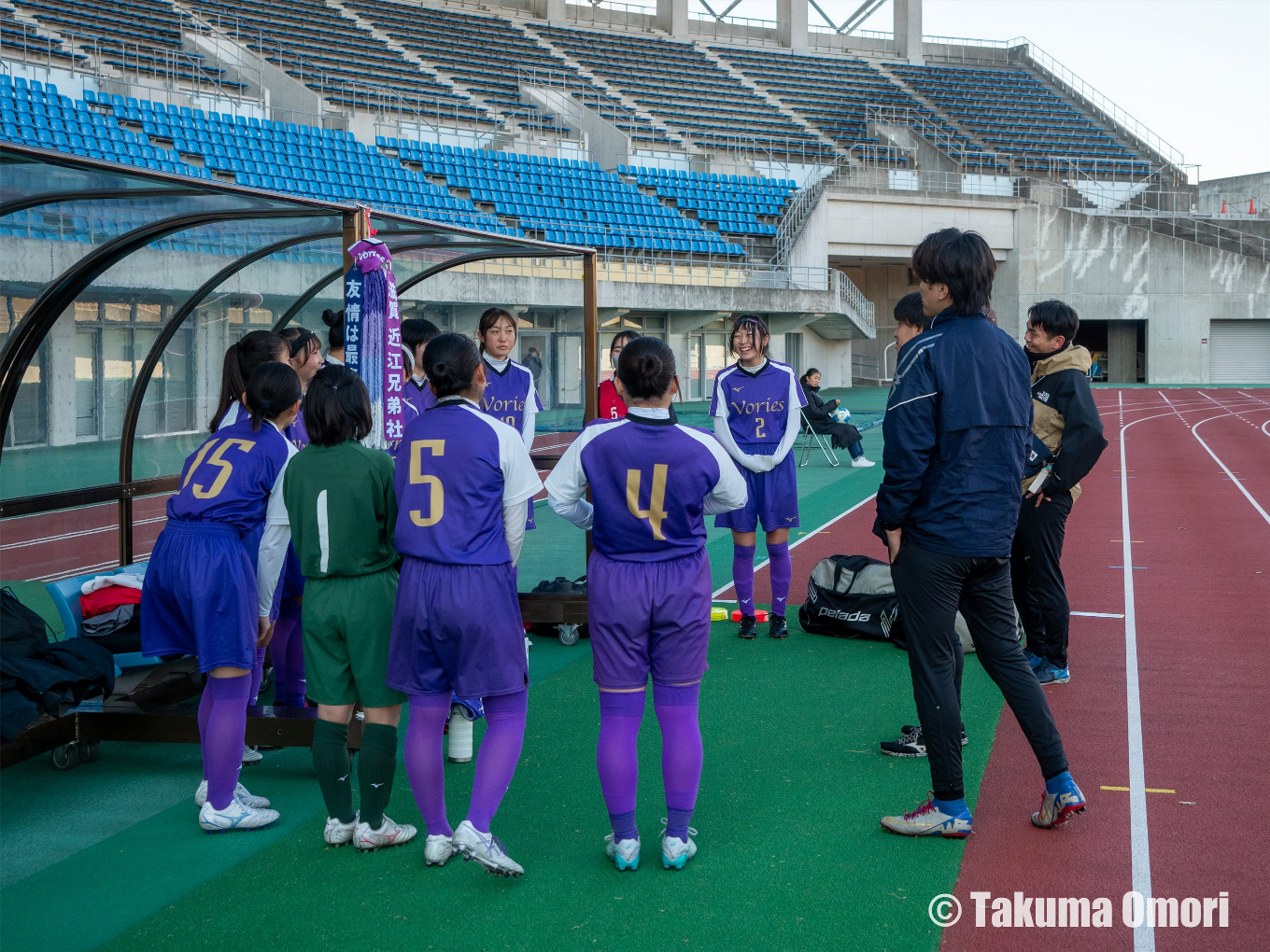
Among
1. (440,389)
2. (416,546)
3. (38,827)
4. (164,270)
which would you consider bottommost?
(38,827)

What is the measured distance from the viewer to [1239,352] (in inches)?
1624

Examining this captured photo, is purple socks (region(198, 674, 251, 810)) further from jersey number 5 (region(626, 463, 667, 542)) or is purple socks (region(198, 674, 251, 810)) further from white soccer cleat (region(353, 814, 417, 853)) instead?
jersey number 5 (region(626, 463, 667, 542))

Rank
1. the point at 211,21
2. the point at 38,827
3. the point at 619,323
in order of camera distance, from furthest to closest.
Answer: the point at 211,21
the point at 619,323
the point at 38,827

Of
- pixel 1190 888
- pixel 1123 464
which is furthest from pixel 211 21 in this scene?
pixel 1190 888

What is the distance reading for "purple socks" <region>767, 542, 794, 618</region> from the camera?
256 inches

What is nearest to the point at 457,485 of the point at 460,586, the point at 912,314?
the point at 460,586

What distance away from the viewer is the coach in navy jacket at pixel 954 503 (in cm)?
357

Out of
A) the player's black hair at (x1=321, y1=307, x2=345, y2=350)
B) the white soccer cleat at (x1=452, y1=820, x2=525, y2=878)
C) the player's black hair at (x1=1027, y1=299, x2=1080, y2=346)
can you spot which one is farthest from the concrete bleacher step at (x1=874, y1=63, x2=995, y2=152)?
the white soccer cleat at (x1=452, y1=820, x2=525, y2=878)

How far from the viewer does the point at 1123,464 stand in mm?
16562

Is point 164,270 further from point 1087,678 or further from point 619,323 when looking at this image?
point 619,323

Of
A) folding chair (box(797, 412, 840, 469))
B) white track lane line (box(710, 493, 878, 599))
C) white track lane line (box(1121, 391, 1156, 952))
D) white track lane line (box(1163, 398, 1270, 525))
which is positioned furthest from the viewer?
folding chair (box(797, 412, 840, 469))

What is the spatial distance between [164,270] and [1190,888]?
249 inches

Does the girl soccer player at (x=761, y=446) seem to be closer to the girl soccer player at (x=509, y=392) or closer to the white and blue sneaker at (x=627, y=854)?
the girl soccer player at (x=509, y=392)

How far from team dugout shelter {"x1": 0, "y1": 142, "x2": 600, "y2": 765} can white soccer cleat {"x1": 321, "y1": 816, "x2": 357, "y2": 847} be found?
2.48ft
